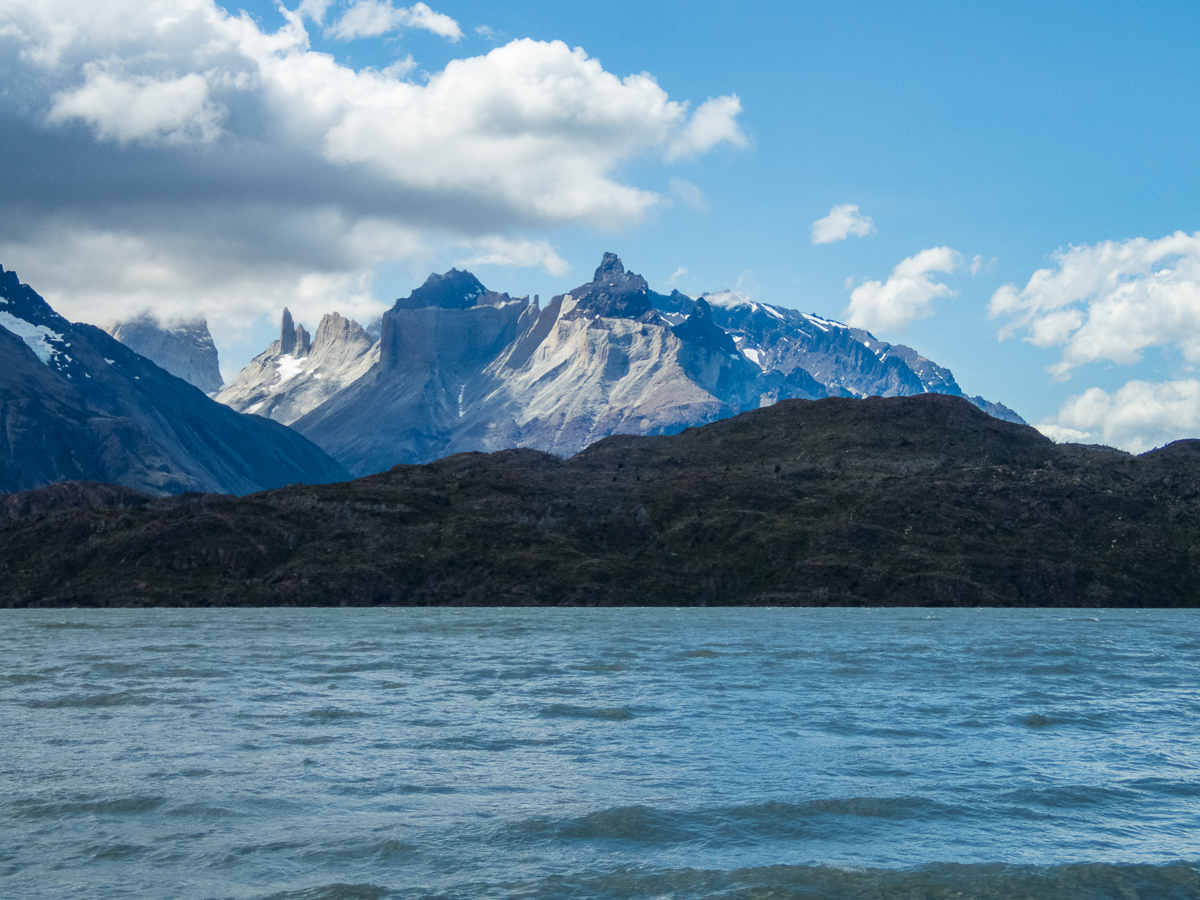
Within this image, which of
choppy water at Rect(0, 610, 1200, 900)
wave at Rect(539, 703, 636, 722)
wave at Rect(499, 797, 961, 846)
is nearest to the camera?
choppy water at Rect(0, 610, 1200, 900)

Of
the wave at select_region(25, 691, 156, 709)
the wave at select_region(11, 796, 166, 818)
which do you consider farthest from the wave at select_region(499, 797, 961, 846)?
the wave at select_region(25, 691, 156, 709)

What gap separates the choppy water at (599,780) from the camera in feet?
72.6

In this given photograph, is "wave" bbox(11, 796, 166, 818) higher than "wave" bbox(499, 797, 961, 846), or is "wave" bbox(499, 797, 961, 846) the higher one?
"wave" bbox(11, 796, 166, 818)

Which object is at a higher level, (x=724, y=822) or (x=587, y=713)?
(x=724, y=822)

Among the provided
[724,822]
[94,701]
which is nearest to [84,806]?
[724,822]

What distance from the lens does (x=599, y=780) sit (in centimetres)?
3134

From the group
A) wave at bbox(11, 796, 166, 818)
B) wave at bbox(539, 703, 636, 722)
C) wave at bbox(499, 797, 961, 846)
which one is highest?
wave at bbox(11, 796, 166, 818)

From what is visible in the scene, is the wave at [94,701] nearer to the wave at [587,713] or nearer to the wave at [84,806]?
the wave at [587,713]

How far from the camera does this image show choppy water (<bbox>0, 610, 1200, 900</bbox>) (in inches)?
872

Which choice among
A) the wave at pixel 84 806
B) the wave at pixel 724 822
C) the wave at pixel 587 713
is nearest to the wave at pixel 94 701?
the wave at pixel 587 713

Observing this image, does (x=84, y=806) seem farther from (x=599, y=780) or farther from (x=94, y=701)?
(x=94, y=701)

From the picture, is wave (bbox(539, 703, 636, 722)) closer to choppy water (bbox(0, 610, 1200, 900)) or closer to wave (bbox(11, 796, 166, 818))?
choppy water (bbox(0, 610, 1200, 900))

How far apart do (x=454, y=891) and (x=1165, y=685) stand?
163 ft

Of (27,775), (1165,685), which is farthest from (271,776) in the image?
(1165,685)
